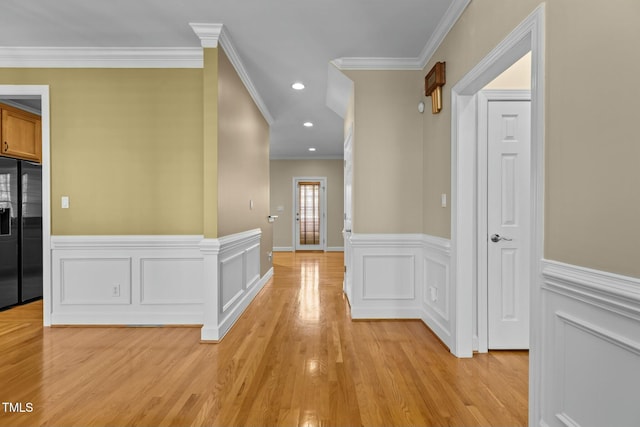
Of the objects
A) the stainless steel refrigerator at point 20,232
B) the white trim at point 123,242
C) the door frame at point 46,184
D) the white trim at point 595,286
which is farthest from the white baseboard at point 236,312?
the stainless steel refrigerator at point 20,232

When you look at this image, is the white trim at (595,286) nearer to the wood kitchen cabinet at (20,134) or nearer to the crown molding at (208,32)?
the crown molding at (208,32)

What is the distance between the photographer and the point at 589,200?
1.28 metres

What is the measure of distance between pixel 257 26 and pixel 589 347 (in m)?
2.94

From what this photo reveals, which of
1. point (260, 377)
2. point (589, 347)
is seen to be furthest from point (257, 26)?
point (589, 347)

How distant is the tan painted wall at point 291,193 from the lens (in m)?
9.31

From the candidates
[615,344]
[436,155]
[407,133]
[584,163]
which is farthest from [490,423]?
[407,133]

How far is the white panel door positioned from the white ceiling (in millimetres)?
976

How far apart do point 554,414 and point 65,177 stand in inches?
158

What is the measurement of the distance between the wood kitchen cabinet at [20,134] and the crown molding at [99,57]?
28.8 inches

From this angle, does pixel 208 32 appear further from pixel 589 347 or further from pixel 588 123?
pixel 589 347

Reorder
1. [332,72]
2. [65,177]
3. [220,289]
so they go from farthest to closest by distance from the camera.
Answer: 1. [332,72]
2. [65,177]
3. [220,289]

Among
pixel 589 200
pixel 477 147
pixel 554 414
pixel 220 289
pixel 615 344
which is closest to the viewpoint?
pixel 615 344

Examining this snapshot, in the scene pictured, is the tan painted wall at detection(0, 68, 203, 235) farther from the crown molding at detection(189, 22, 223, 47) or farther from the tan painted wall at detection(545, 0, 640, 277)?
the tan painted wall at detection(545, 0, 640, 277)

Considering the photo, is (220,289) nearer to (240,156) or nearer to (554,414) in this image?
(240,156)
